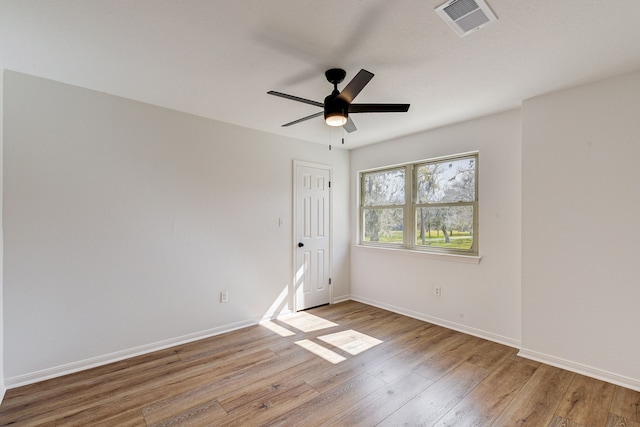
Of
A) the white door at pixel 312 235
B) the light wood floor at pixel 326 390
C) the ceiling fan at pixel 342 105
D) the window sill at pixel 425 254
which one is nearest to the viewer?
the light wood floor at pixel 326 390

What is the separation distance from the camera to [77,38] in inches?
75.9

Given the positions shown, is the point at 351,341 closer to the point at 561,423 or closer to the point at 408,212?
the point at 561,423

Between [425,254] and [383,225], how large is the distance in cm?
89

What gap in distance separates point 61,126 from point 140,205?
90 cm

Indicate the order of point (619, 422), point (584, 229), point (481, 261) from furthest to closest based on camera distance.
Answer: point (481, 261) → point (584, 229) → point (619, 422)

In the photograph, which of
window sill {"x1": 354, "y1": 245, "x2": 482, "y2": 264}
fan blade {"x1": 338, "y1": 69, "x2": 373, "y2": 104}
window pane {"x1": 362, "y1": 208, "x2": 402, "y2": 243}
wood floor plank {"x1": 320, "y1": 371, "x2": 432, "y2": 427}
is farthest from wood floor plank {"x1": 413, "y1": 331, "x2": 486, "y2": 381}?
fan blade {"x1": 338, "y1": 69, "x2": 373, "y2": 104}

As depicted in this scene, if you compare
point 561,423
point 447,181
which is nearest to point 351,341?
point 561,423

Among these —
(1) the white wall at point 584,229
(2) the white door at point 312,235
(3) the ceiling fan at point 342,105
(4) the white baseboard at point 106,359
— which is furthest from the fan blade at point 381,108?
(4) the white baseboard at point 106,359

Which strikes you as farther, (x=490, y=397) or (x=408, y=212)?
(x=408, y=212)

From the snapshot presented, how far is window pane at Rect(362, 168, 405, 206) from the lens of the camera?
4359 mm

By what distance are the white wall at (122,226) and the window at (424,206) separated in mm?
1645

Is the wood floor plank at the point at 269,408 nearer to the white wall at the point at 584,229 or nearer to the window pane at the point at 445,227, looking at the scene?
the white wall at the point at 584,229

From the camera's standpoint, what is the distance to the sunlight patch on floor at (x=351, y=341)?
306cm

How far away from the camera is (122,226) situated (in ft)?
9.33
